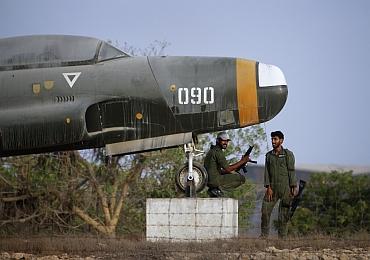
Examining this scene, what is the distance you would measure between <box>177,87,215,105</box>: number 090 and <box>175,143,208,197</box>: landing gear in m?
0.93

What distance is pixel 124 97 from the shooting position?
12.5m

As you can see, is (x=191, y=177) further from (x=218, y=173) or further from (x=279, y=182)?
(x=279, y=182)

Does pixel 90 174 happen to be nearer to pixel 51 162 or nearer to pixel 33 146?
pixel 51 162

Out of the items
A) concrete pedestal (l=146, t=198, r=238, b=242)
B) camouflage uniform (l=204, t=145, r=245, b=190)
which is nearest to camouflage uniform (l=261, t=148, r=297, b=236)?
concrete pedestal (l=146, t=198, r=238, b=242)

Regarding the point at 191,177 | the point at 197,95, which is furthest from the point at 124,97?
the point at 191,177

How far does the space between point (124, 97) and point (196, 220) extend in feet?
7.96

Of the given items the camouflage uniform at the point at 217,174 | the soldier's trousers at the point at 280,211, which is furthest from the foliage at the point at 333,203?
the soldier's trousers at the point at 280,211

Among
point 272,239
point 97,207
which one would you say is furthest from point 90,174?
point 272,239

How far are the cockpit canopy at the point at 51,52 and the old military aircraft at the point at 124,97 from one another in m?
0.02

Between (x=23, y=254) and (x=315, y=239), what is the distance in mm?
4603

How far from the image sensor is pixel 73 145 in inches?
504

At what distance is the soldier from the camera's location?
43.1ft

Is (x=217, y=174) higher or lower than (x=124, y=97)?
lower

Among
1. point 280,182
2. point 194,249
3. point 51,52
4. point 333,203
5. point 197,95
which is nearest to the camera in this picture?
point 194,249
